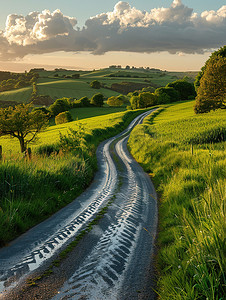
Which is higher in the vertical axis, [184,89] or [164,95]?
[184,89]

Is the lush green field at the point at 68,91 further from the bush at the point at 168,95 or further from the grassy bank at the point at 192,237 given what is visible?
the grassy bank at the point at 192,237

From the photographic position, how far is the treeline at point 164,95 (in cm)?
10081

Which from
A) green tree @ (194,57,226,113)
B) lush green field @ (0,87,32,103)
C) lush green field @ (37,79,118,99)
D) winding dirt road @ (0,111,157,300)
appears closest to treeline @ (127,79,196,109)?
lush green field @ (37,79,118,99)

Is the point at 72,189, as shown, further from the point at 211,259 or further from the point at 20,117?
the point at 20,117

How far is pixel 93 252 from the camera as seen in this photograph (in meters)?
5.65

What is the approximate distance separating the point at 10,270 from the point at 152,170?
12639 mm

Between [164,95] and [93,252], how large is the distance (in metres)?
104

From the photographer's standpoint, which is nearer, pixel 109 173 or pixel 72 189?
pixel 72 189

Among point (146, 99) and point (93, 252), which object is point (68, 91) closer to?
point (146, 99)

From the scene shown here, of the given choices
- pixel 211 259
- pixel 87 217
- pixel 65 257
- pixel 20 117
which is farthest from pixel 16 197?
pixel 20 117

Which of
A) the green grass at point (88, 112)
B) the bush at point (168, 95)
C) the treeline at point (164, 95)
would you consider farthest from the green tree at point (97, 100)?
the bush at point (168, 95)

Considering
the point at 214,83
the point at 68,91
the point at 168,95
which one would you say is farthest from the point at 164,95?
the point at 214,83

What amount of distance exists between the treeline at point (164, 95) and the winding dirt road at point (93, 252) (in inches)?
3694

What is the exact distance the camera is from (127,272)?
4848 mm
